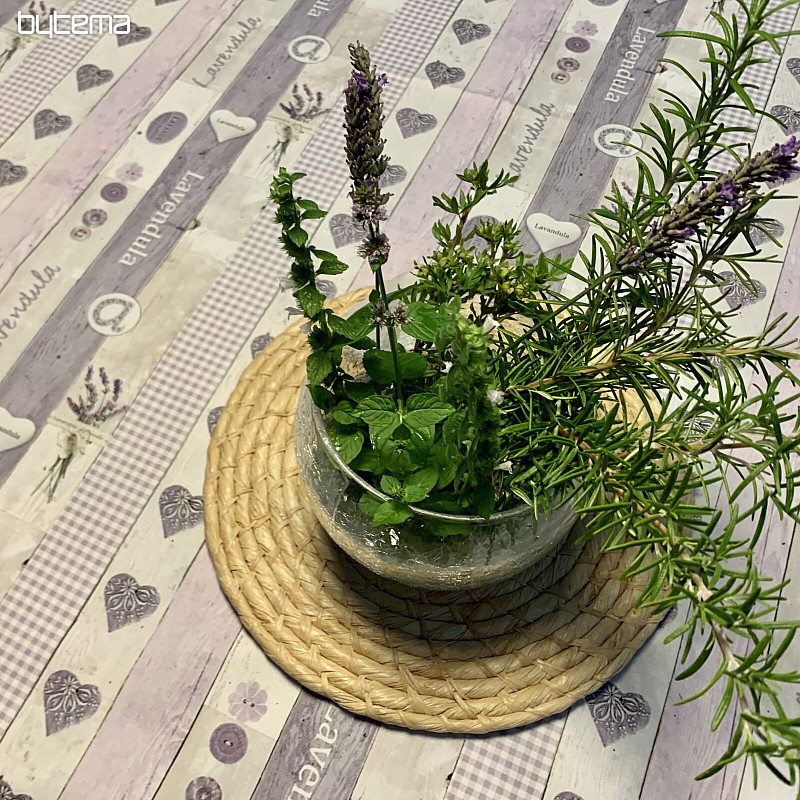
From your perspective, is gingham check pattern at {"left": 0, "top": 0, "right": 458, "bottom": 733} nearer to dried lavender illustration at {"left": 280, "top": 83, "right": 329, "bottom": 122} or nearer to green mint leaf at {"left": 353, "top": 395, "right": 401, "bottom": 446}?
dried lavender illustration at {"left": 280, "top": 83, "right": 329, "bottom": 122}

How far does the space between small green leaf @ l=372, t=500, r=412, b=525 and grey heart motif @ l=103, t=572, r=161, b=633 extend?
37cm

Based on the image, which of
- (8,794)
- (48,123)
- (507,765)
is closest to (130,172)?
(48,123)

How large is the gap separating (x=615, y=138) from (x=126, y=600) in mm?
847

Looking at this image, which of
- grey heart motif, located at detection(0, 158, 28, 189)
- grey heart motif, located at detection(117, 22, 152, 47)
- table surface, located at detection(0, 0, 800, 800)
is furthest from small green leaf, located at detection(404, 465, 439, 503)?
grey heart motif, located at detection(117, 22, 152, 47)

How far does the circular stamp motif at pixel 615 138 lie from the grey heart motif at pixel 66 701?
0.90 metres

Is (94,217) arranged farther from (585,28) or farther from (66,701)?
(585,28)

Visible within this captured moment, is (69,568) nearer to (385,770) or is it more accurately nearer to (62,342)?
(62,342)

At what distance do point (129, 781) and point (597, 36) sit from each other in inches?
44.5

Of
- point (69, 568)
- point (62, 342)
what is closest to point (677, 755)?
point (69, 568)

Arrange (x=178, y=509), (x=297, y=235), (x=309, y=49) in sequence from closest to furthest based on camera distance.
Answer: (x=297, y=235)
(x=178, y=509)
(x=309, y=49)

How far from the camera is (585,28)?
1246mm

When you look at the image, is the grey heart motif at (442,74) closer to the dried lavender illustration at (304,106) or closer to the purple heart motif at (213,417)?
the dried lavender illustration at (304,106)

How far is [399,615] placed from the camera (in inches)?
31.4

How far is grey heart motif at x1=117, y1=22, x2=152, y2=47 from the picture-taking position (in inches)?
48.4
